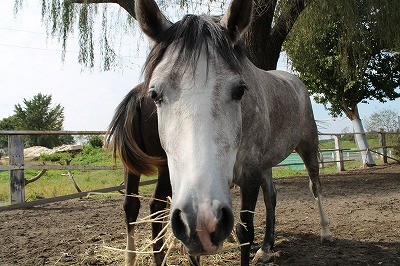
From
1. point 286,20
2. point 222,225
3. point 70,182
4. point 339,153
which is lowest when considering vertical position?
point 70,182

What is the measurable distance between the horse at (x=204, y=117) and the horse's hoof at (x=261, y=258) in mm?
782

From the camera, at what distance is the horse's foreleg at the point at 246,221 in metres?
2.71

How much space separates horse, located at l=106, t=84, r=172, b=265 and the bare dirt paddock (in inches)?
14.5

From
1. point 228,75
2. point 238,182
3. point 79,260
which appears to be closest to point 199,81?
point 228,75

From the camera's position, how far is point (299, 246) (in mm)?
3836

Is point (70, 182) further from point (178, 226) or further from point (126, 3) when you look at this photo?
point (178, 226)

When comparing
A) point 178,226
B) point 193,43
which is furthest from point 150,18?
point 178,226

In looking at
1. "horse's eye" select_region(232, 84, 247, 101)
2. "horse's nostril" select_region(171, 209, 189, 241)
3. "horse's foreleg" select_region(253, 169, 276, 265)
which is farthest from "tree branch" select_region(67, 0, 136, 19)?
"horse's nostril" select_region(171, 209, 189, 241)

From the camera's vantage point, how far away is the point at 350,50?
918cm

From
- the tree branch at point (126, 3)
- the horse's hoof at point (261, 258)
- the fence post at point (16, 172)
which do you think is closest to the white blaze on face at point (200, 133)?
the horse's hoof at point (261, 258)

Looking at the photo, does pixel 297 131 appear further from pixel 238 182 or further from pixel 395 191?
Result: pixel 395 191

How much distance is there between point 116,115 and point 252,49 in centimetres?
559

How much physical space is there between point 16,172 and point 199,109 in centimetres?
587

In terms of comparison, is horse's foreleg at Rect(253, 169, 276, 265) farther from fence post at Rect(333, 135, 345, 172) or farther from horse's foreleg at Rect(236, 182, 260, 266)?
fence post at Rect(333, 135, 345, 172)
